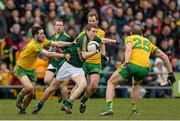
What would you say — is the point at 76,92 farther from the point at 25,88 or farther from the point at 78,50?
the point at 25,88

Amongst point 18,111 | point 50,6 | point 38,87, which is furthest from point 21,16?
point 18,111

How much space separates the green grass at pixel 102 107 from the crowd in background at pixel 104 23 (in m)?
2.46

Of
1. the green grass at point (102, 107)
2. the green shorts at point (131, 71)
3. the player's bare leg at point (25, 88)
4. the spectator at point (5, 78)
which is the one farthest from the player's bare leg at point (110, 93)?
the spectator at point (5, 78)

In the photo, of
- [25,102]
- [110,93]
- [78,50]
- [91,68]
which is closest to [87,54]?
[78,50]

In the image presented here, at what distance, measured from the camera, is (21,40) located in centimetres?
2747

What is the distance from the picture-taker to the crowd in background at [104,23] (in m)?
27.2

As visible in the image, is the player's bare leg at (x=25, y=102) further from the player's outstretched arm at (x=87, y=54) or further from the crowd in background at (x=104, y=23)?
the crowd in background at (x=104, y=23)

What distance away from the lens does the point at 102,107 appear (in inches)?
874

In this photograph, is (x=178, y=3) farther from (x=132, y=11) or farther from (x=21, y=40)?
(x=21, y=40)

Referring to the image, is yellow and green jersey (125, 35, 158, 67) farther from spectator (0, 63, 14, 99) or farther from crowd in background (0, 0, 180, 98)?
spectator (0, 63, 14, 99)

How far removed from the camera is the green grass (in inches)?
717

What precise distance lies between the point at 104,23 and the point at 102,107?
259 inches

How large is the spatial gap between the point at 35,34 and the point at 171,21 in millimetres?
11890

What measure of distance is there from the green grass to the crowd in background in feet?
8.08
